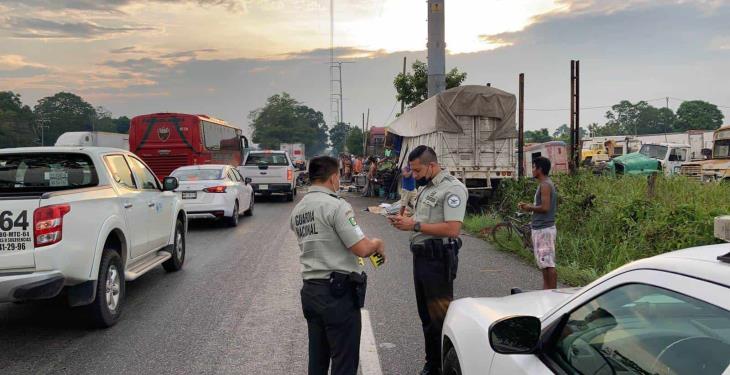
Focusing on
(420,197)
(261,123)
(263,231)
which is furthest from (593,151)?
(261,123)

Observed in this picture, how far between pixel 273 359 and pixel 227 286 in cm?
278

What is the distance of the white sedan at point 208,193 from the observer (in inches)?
495

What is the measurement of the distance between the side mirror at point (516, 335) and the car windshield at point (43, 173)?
4.92 metres

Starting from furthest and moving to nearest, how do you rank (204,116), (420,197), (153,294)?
(204,116) → (153,294) → (420,197)

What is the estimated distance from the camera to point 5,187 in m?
5.68

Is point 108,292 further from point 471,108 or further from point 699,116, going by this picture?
point 699,116

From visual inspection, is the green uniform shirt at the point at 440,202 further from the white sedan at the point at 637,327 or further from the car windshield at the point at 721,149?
the car windshield at the point at 721,149

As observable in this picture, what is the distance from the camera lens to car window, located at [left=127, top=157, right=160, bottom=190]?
7.12 metres

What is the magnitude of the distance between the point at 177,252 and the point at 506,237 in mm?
5638

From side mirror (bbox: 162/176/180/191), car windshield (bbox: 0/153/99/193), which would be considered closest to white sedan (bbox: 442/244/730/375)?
car windshield (bbox: 0/153/99/193)

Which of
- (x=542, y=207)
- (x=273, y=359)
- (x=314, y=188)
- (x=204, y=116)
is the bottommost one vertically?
(x=273, y=359)

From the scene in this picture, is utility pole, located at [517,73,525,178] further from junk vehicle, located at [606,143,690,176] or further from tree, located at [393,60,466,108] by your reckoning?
tree, located at [393,60,466,108]

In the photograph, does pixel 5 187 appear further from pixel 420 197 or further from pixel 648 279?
pixel 648 279

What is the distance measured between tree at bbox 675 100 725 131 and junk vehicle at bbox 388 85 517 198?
93.3 meters
